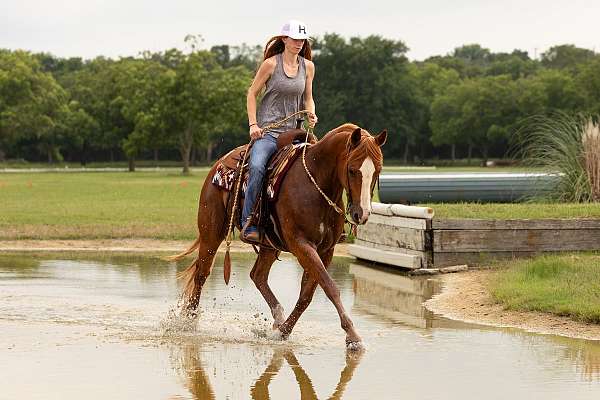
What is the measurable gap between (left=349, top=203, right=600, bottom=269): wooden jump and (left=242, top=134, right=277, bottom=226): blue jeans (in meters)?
5.90

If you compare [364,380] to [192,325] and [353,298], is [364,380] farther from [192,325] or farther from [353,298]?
[353,298]

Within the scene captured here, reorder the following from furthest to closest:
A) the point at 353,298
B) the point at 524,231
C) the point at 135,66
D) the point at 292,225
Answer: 1. the point at 135,66
2. the point at 524,231
3. the point at 353,298
4. the point at 292,225

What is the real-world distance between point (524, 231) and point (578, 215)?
3.87 feet

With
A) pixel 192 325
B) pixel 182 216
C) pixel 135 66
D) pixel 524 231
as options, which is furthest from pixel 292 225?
pixel 135 66

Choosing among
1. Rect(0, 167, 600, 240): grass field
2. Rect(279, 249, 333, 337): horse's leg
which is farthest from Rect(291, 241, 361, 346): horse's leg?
Rect(0, 167, 600, 240): grass field

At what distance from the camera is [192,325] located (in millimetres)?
12492

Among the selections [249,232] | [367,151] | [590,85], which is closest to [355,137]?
[367,151]

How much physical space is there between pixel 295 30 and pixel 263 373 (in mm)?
3723

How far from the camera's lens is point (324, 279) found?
36.0 ft

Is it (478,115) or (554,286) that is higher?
(478,115)

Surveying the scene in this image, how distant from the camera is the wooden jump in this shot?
17.7 metres

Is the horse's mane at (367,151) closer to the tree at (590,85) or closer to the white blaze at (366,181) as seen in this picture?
the white blaze at (366,181)

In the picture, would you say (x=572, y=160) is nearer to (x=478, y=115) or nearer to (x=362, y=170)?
(x=362, y=170)

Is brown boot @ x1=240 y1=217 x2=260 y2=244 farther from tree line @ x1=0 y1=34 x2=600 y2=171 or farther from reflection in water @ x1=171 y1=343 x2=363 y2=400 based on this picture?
tree line @ x1=0 y1=34 x2=600 y2=171
